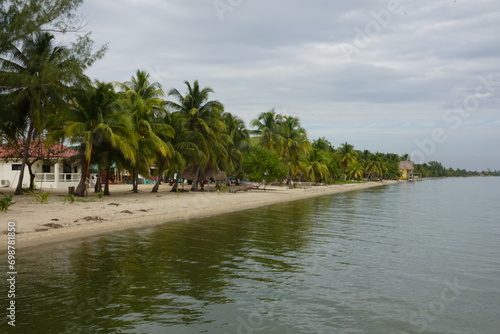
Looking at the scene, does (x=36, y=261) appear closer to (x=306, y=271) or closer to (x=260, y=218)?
(x=306, y=271)

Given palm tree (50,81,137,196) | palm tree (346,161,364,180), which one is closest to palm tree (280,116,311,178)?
palm tree (50,81,137,196)

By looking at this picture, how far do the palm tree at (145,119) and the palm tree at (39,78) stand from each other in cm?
579

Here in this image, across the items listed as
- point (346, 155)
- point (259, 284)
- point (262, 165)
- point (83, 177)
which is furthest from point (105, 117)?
point (346, 155)

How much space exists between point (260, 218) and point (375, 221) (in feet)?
22.2

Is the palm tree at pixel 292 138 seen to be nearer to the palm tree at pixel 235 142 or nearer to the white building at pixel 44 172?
the palm tree at pixel 235 142

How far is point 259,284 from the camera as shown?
9.91 meters

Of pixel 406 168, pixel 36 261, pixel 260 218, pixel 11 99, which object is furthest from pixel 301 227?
pixel 406 168

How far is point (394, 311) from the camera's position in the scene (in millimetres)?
8297

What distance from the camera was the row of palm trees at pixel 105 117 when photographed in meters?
18.4

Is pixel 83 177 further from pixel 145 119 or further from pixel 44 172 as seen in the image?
pixel 44 172

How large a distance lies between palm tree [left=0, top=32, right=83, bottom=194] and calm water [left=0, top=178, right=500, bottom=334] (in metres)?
7.26

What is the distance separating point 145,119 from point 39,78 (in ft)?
44.2

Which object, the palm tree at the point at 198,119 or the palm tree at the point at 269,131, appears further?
the palm tree at the point at 269,131

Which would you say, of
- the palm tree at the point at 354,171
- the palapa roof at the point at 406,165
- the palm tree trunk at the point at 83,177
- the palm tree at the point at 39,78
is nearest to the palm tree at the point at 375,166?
the palm tree at the point at 354,171
